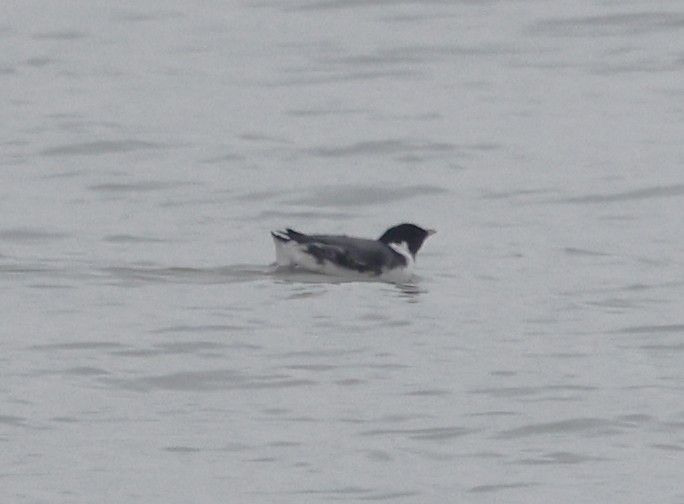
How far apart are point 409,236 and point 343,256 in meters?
0.72

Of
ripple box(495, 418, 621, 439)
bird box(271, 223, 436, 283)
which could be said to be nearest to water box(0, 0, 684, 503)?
ripple box(495, 418, 621, 439)

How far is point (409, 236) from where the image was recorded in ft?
52.4

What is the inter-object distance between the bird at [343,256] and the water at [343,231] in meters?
0.15

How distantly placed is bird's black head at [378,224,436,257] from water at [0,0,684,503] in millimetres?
235

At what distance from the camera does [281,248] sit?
15.3 meters

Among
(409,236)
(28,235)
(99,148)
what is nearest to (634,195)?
(409,236)

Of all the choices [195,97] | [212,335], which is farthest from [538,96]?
[212,335]

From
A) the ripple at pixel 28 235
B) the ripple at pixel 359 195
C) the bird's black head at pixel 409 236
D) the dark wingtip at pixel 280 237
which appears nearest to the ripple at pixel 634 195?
the ripple at pixel 359 195

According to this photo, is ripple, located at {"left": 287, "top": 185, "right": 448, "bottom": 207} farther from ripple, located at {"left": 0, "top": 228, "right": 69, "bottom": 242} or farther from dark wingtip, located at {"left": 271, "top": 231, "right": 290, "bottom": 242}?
dark wingtip, located at {"left": 271, "top": 231, "right": 290, "bottom": 242}

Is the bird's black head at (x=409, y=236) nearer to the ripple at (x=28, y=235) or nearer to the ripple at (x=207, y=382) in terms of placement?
the ripple at (x=28, y=235)

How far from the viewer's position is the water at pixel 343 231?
10.9 meters

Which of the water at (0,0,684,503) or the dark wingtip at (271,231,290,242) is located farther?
the dark wingtip at (271,231,290,242)

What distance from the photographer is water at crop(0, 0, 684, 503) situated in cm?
1088

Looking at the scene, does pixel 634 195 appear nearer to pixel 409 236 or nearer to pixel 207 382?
pixel 409 236
